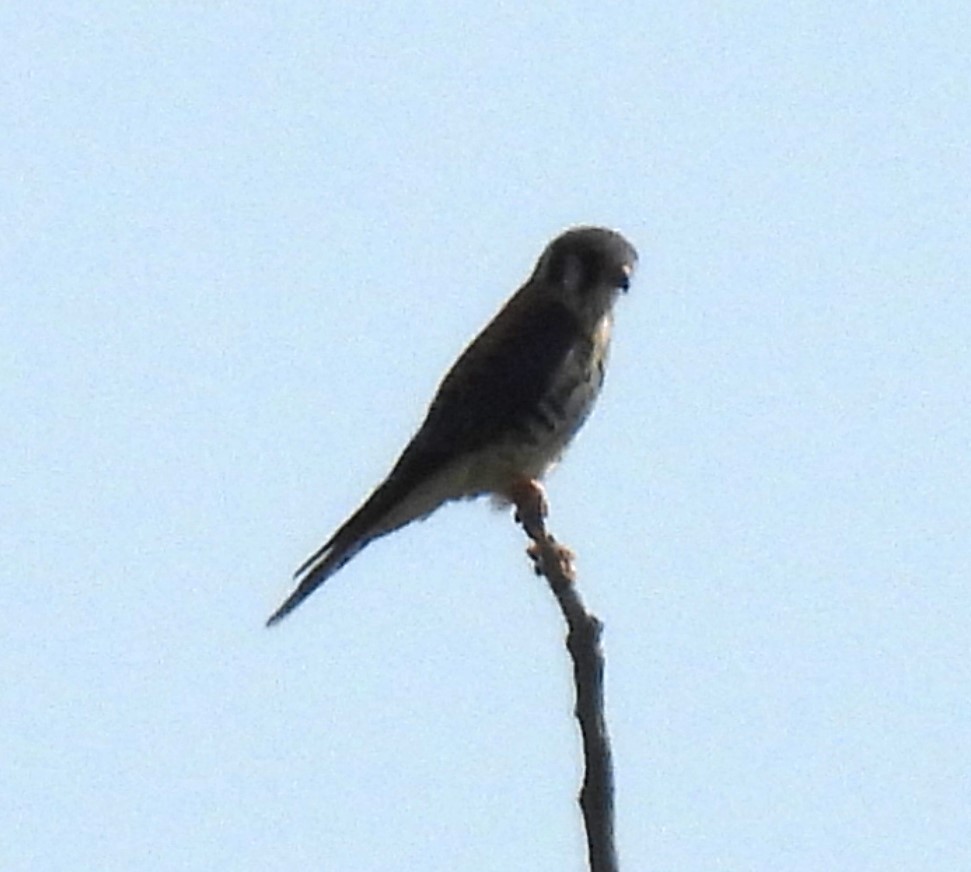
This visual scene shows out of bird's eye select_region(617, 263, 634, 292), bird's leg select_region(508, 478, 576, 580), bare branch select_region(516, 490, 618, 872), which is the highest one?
bird's eye select_region(617, 263, 634, 292)

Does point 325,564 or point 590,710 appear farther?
point 325,564

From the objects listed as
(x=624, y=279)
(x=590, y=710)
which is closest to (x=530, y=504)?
(x=624, y=279)

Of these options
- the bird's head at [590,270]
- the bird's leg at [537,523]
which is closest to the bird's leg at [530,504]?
the bird's leg at [537,523]

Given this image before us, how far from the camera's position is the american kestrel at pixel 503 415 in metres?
7.89

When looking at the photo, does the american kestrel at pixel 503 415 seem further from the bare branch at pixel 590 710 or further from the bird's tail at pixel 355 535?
the bare branch at pixel 590 710

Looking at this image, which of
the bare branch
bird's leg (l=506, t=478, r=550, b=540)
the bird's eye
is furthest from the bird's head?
the bare branch

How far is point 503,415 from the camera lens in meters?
8.09

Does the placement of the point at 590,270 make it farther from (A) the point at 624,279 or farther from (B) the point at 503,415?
(B) the point at 503,415

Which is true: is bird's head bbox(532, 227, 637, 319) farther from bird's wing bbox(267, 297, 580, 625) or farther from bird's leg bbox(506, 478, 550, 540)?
bird's leg bbox(506, 478, 550, 540)

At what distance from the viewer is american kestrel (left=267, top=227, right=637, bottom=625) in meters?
7.89

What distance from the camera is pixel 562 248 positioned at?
28.8 feet

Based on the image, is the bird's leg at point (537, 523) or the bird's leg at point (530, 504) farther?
the bird's leg at point (530, 504)

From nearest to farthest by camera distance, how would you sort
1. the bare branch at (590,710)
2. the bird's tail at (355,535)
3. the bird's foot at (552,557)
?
the bare branch at (590,710)
the bird's foot at (552,557)
the bird's tail at (355,535)

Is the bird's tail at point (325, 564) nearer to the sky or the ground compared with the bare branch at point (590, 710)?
nearer to the sky
